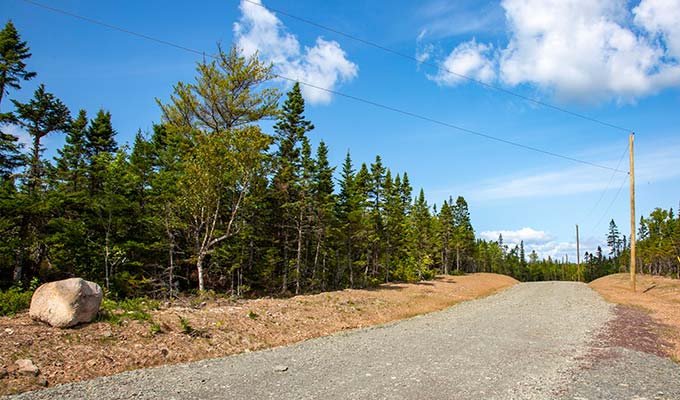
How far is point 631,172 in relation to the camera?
91.8ft

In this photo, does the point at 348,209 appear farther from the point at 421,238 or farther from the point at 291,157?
the point at 421,238

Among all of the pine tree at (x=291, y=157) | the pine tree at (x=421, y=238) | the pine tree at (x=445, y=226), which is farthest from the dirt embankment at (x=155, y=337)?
the pine tree at (x=445, y=226)

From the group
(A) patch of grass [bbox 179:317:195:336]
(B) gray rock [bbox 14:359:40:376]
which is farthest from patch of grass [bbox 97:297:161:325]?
(B) gray rock [bbox 14:359:40:376]

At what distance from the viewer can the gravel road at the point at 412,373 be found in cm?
641

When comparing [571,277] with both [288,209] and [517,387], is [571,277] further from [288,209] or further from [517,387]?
[517,387]

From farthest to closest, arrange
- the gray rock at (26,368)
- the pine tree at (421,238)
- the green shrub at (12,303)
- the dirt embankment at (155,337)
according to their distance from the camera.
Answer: the pine tree at (421,238) < the green shrub at (12,303) < the dirt embankment at (155,337) < the gray rock at (26,368)

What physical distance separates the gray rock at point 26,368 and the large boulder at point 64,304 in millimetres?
1877

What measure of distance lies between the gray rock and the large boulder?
Answer: 1877 mm

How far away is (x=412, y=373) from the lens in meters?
7.63

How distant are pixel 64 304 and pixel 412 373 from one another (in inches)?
330

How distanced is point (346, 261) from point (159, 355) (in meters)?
26.8

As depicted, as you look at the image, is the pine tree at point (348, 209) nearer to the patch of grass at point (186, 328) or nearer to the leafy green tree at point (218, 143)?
the leafy green tree at point (218, 143)

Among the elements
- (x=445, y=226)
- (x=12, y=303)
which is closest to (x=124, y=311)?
(x=12, y=303)

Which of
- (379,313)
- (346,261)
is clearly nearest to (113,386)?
(379,313)
